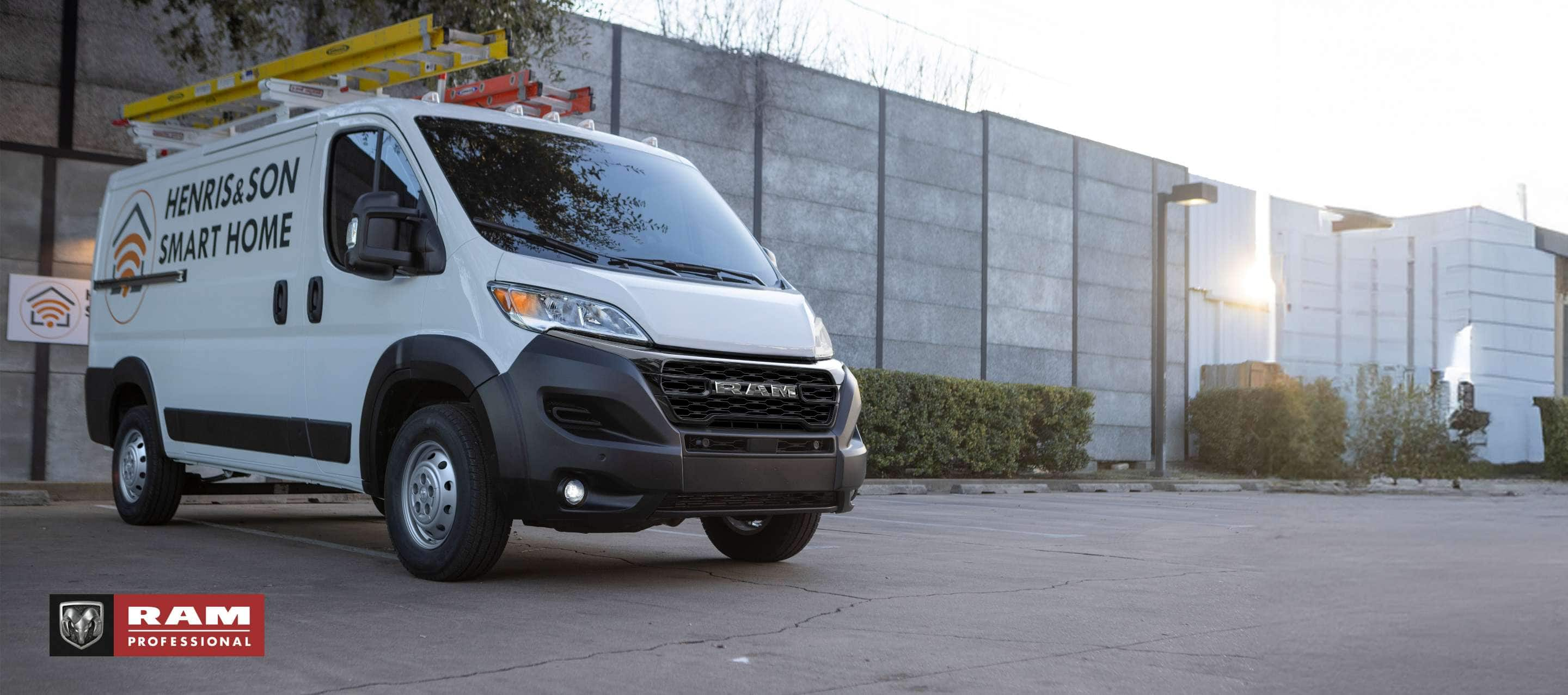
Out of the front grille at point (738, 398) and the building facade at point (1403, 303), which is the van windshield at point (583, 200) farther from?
the building facade at point (1403, 303)

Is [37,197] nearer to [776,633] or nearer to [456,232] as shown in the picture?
[456,232]

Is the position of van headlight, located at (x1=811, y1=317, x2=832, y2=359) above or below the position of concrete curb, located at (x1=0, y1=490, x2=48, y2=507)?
above

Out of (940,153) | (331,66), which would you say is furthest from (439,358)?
(940,153)

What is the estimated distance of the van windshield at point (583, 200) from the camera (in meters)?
6.49

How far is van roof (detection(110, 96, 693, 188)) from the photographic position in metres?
6.97

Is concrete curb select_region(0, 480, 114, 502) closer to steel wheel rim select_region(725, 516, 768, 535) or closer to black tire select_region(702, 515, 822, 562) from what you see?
black tire select_region(702, 515, 822, 562)

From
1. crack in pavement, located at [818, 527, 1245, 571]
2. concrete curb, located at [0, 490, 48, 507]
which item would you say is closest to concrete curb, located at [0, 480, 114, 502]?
concrete curb, located at [0, 490, 48, 507]

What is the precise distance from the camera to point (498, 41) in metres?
7.61

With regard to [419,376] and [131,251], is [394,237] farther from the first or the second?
[131,251]

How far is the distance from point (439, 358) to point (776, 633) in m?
2.12

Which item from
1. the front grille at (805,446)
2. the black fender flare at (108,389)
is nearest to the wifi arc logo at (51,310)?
the black fender flare at (108,389)

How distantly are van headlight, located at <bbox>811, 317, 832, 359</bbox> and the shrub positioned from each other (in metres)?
19.2

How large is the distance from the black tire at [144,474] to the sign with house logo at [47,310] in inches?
159

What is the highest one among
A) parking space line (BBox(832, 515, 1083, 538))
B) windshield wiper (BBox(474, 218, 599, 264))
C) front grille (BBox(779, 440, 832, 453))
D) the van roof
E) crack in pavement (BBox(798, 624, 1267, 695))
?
the van roof
